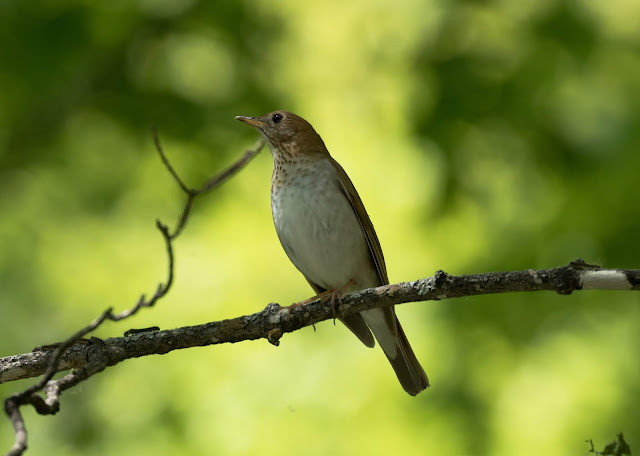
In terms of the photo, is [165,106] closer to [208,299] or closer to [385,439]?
[208,299]

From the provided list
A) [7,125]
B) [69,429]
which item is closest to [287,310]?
[69,429]

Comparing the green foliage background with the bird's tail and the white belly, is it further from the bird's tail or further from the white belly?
the white belly

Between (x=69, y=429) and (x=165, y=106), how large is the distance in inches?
110

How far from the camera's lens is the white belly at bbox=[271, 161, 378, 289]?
15.9ft

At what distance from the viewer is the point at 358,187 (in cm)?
704

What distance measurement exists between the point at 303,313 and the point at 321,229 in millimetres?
1371

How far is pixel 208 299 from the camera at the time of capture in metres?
6.20

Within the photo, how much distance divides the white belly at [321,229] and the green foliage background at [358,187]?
1059 millimetres

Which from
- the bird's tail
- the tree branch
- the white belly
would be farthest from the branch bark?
the bird's tail

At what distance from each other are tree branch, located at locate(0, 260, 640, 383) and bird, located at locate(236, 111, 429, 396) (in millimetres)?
1088

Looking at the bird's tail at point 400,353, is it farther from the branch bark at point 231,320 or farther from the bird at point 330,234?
the branch bark at point 231,320

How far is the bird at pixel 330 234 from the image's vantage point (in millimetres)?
4855

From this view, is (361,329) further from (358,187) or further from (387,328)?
(358,187)

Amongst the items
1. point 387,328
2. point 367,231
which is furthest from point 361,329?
point 367,231
